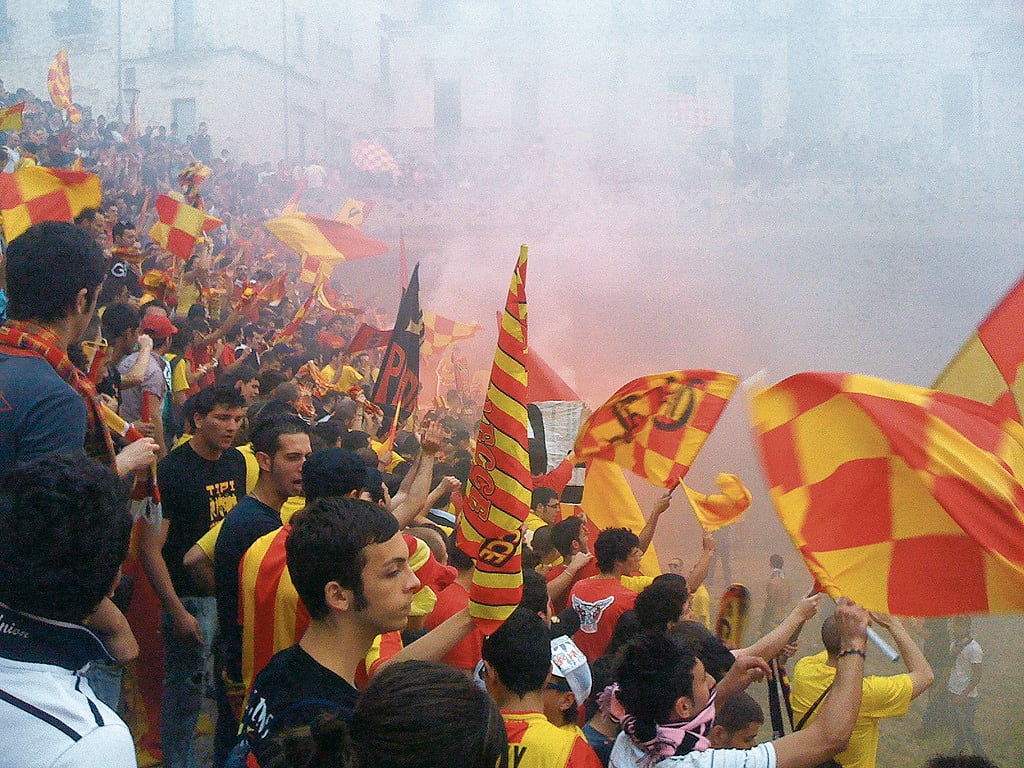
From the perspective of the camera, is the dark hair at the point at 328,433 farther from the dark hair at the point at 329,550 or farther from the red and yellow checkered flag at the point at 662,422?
the dark hair at the point at 329,550

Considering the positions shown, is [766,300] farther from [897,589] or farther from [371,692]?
[371,692]

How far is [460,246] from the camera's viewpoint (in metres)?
17.6

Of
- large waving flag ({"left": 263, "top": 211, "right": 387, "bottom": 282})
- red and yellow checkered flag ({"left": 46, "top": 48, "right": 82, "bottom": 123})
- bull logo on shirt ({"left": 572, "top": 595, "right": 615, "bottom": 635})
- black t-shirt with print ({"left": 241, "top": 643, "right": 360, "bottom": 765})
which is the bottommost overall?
bull logo on shirt ({"left": 572, "top": 595, "right": 615, "bottom": 635})

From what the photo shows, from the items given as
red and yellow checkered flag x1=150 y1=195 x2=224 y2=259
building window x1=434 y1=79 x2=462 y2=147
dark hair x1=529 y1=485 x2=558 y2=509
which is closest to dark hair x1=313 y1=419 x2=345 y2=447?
dark hair x1=529 y1=485 x2=558 y2=509

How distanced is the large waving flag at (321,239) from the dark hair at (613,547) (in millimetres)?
5854

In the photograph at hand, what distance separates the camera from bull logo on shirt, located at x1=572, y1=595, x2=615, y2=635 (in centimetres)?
330

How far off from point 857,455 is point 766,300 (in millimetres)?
14239

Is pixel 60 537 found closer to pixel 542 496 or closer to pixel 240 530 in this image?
pixel 240 530

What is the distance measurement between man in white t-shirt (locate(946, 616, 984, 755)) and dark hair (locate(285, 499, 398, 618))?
4.07 meters

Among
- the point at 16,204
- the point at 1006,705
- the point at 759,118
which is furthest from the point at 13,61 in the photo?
the point at 1006,705

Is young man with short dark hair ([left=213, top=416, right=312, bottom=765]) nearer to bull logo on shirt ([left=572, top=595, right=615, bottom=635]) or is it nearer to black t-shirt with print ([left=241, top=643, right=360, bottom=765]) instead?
black t-shirt with print ([left=241, top=643, right=360, bottom=765])

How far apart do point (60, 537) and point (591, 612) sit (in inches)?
88.9

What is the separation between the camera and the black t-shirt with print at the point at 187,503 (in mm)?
3125

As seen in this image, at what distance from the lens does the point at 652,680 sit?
2.00 meters
